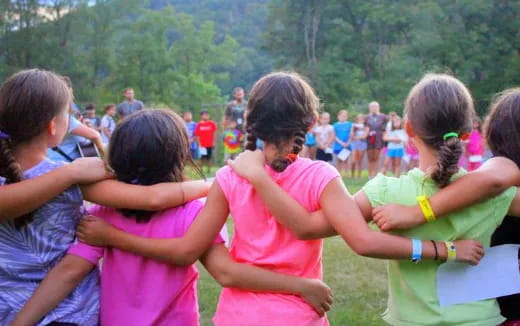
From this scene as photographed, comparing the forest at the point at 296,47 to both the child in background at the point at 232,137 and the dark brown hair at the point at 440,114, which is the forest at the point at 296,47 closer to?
the child in background at the point at 232,137

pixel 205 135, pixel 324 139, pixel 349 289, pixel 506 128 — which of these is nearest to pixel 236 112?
pixel 324 139

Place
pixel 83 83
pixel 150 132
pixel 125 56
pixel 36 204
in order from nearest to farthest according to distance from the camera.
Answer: pixel 36 204, pixel 150 132, pixel 83 83, pixel 125 56

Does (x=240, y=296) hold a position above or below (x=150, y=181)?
below

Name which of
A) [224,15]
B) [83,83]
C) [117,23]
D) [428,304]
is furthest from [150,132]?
[224,15]

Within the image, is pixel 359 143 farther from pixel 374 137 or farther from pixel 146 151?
pixel 146 151

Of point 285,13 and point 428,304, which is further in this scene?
point 285,13

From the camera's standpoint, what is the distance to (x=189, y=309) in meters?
2.09

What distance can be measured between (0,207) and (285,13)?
51421 millimetres

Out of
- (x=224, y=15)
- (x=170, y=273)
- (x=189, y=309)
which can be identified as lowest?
(x=224, y=15)

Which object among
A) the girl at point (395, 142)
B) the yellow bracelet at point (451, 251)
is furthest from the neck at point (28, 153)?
the girl at point (395, 142)

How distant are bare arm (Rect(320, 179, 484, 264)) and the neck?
36.5 inches

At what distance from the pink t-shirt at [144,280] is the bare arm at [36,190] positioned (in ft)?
0.65

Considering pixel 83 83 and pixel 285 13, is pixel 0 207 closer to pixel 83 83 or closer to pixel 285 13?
pixel 83 83

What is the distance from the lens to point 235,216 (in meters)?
1.98
